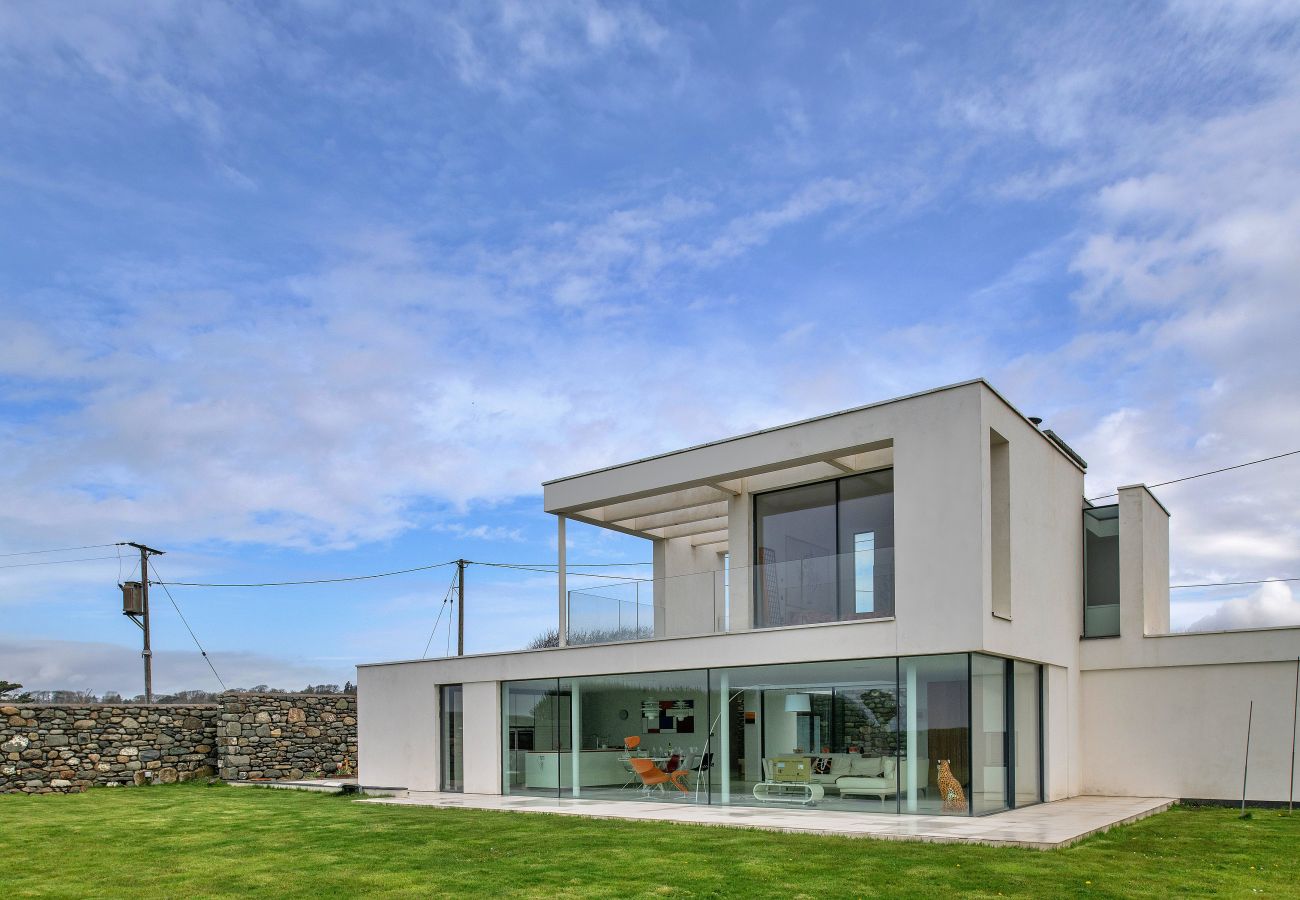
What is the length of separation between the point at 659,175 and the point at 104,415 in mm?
12327

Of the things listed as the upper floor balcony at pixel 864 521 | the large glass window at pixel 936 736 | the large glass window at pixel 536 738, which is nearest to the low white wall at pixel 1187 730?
the upper floor balcony at pixel 864 521

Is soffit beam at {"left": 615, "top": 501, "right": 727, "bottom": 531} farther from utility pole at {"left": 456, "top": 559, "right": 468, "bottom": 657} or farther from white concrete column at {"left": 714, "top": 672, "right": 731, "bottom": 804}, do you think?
utility pole at {"left": 456, "top": 559, "right": 468, "bottom": 657}

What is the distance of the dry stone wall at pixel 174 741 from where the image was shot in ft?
70.6

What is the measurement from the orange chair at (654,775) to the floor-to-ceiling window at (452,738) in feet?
14.0

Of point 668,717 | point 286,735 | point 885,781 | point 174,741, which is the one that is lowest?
point 286,735

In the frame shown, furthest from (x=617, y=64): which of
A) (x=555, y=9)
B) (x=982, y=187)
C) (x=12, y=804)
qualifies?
(x=12, y=804)

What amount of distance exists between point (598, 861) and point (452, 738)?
10393 mm

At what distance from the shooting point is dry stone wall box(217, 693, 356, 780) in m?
23.9

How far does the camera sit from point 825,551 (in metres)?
17.0

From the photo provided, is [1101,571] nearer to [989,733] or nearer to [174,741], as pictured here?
[989,733]

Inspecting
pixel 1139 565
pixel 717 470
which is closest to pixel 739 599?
pixel 717 470

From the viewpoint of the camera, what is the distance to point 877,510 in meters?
16.5

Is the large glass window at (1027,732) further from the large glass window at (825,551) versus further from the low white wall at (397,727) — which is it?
the low white wall at (397,727)

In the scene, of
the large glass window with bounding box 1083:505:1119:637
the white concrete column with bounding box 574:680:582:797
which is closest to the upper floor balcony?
the large glass window with bounding box 1083:505:1119:637
